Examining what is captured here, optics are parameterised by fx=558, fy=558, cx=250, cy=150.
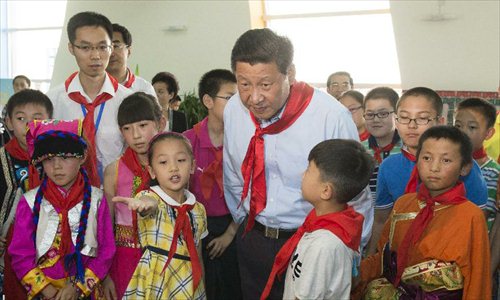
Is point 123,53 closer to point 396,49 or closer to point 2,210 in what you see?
point 2,210

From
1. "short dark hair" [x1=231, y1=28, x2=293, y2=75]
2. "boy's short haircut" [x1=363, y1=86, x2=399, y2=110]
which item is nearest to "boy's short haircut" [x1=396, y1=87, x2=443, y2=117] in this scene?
"boy's short haircut" [x1=363, y1=86, x2=399, y2=110]

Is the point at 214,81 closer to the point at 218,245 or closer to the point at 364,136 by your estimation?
the point at 218,245

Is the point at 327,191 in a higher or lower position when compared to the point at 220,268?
higher

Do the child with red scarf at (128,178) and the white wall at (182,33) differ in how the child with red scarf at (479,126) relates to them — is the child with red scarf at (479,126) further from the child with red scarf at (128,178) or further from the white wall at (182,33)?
the white wall at (182,33)

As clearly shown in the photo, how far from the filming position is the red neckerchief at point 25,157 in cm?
276

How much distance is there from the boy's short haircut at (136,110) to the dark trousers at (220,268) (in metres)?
0.66

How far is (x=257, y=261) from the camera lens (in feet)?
7.92

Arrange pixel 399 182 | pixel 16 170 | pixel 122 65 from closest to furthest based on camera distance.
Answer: pixel 399 182 → pixel 16 170 → pixel 122 65

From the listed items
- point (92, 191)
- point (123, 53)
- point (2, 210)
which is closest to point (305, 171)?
point (92, 191)

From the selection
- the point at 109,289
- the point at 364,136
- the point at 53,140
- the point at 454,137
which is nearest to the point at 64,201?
the point at 53,140

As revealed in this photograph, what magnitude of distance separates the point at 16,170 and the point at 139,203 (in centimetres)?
97

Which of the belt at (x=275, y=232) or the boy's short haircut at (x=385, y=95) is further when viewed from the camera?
the boy's short haircut at (x=385, y=95)

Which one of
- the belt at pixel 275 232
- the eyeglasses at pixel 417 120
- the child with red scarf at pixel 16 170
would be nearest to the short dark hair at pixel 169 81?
the child with red scarf at pixel 16 170

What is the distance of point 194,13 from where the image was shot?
9.62 meters
